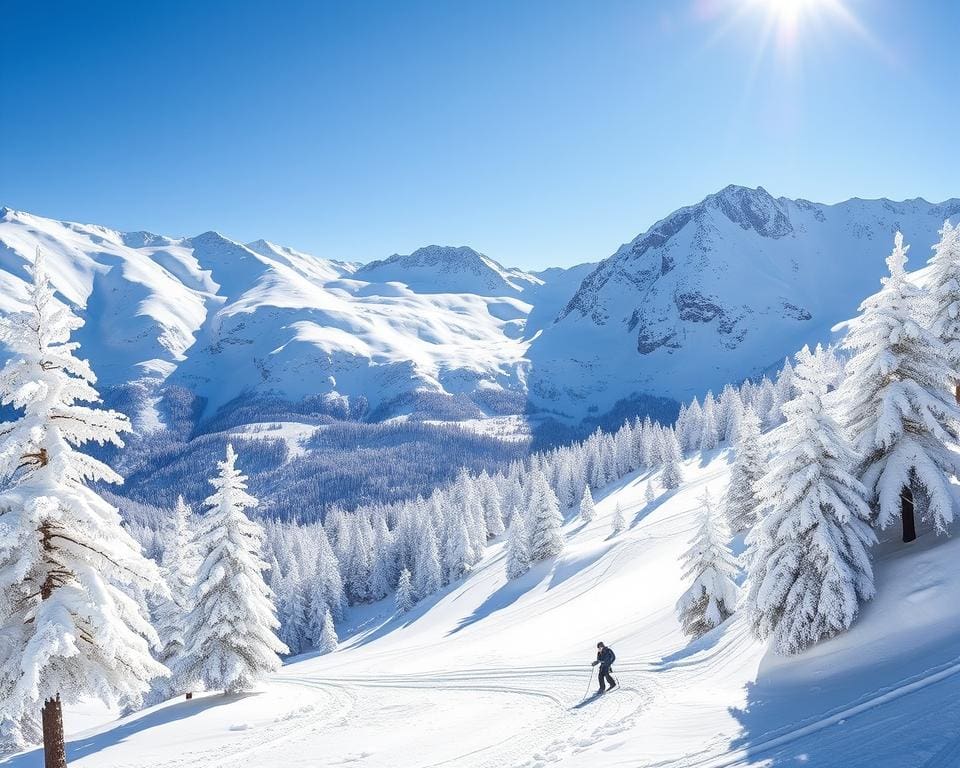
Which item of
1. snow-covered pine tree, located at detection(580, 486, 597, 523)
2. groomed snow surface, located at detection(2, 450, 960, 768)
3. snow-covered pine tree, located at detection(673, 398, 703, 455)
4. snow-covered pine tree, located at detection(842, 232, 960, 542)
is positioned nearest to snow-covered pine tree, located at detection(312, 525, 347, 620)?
snow-covered pine tree, located at detection(580, 486, 597, 523)

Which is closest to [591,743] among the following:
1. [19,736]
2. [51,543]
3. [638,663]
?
[638,663]

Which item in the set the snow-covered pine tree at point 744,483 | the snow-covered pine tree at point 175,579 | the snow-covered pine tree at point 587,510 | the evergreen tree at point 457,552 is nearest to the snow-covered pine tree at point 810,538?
the snow-covered pine tree at point 744,483

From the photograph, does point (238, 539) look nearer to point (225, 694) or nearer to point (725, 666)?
point (225, 694)

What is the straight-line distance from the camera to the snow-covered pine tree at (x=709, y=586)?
27500 millimetres

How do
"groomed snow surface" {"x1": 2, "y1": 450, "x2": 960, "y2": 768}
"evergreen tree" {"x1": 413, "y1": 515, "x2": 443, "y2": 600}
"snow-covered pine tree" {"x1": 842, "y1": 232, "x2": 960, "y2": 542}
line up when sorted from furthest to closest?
"evergreen tree" {"x1": 413, "y1": 515, "x2": 443, "y2": 600} < "snow-covered pine tree" {"x1": 842, "y1": 232, "x2": 960, "y2": 542} < "groomed snow surface" {"x1": 2, "y1": 450, "x2": 960, "y2": 768}

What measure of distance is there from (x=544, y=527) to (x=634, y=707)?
174 ft

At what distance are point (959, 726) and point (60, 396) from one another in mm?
19805

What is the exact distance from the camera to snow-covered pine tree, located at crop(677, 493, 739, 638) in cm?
2750

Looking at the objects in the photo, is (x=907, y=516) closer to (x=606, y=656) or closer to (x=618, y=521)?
(x=606, y=656)

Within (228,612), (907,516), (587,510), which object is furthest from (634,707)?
(587,510)

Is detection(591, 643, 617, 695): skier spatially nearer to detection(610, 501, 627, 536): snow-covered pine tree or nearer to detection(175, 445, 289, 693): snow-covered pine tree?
detection(175, 445, 289, 693): snow-covered pine tree

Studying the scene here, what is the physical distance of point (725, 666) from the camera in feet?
65.8

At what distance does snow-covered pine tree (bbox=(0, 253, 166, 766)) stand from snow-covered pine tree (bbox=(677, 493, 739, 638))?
22.7m

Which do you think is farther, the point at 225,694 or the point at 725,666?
the point at 225,694
